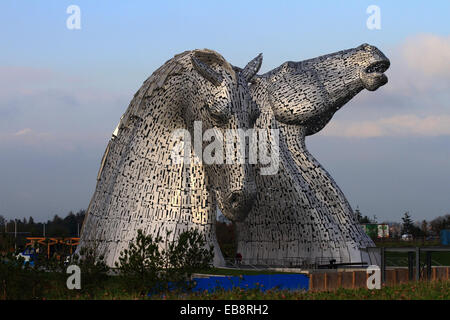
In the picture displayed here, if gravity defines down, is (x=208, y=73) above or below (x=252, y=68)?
below

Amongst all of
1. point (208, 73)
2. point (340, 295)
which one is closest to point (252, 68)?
point (208, 73)

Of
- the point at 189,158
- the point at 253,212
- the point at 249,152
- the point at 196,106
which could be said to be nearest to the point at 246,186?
the point at 249,152

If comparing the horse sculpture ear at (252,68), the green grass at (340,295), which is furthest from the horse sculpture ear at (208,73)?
the green grass at (340,295)

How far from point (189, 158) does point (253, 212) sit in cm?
676

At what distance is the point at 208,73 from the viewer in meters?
14.3

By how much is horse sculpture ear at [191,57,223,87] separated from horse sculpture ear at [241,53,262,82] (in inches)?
31.4

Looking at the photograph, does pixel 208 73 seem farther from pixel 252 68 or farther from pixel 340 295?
pixel 340 295

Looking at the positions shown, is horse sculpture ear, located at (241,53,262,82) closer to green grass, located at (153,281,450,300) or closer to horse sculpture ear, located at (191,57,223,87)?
horse sculpture ear, located at (191,57,223,87)

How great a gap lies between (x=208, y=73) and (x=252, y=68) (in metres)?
1.33

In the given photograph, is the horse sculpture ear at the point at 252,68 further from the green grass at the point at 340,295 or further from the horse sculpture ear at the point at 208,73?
the green grass at the point at 340,295

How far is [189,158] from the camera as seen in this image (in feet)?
56.3

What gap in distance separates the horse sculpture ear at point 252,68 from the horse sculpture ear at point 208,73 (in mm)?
798
